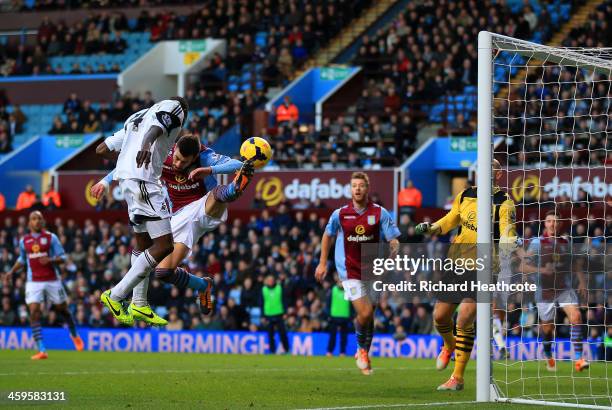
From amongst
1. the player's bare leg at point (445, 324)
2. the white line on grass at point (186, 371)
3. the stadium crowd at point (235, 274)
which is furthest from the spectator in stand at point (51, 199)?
the player's bare leg at point (445, 324)

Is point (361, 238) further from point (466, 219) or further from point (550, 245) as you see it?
point (550, 245)

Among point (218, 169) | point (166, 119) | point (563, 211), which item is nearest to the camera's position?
point (166, 119)

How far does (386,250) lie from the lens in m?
24.3

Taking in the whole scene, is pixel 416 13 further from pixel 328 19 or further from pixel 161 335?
pixel 161 335

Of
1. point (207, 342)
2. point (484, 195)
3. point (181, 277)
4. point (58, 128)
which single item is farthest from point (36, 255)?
point (58, 128)

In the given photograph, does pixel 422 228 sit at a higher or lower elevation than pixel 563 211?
lower

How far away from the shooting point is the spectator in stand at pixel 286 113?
1293 inches

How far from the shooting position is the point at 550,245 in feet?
61.0

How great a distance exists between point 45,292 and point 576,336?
9.97 metres

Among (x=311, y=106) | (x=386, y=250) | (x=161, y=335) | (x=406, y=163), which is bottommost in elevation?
(x=161, y=335)

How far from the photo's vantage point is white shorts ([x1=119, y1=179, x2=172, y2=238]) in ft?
41.1

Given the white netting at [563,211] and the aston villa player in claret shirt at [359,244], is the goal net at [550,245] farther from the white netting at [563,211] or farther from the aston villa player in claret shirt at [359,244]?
the aston villa player in claret shirt at [359,244]

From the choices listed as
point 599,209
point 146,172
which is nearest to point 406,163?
point 599,209

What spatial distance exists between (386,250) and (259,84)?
13.7 meters
